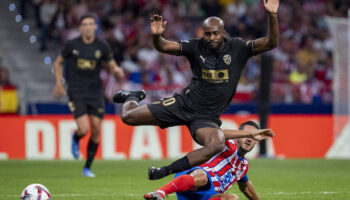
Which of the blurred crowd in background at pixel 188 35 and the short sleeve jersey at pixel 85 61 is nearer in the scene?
the short sleeve jersey at pixel 85 61

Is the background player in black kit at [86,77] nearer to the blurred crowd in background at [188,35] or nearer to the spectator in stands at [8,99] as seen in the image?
the spectator in stands at [8,99]

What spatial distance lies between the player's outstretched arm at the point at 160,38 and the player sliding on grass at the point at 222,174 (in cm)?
124

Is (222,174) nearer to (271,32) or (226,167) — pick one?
(226,167)

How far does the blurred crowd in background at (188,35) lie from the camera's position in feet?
61.8

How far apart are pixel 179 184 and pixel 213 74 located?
1.71 meters

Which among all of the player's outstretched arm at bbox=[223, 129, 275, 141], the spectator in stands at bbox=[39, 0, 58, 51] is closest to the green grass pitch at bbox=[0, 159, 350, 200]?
the player's outstretched arm at bbox=[223, 129, 275, 141]

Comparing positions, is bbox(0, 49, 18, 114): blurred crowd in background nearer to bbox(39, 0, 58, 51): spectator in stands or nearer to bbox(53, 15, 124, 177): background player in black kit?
bbox(39, 0, 58, 51): spectator in stands

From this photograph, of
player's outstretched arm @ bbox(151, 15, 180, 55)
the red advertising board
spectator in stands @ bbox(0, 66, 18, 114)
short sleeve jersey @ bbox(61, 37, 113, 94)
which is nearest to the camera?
player's outstretched arm @ bbox(151, 15, 180, 55)

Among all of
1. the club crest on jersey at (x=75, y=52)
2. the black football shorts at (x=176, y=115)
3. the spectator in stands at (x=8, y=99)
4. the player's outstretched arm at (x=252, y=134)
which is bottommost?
the spectator in stands at (x=8, y=99)

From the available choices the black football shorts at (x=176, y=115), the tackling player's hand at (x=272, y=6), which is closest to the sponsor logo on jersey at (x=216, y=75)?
the black football shorts at (x=176, y=115)

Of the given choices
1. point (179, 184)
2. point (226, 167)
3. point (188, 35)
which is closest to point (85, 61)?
point (226, 167)

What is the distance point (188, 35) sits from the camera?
2073cm

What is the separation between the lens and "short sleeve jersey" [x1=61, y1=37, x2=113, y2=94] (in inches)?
463

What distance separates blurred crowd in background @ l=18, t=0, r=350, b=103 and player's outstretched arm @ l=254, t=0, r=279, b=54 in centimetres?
958
